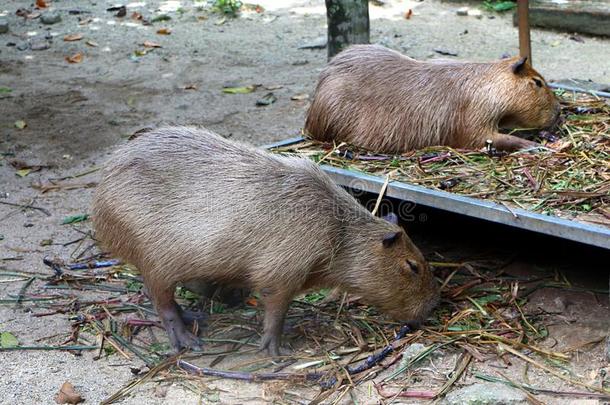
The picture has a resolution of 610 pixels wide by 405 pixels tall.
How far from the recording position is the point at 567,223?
3789mm

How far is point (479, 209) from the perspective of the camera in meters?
4.09

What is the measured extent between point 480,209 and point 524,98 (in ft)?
3.88

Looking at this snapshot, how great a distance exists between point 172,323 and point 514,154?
6.76 ft

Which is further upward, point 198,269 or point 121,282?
point 198,269

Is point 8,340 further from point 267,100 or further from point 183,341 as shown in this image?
point 267,100

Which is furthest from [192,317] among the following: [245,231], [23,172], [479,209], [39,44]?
[39,44]

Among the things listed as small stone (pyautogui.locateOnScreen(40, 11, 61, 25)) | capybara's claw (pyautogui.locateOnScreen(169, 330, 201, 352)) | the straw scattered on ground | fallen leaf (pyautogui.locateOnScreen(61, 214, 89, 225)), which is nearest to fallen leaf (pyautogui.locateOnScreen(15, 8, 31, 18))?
small stone (pyautogui.locateOnScreen(40, 11, 61, 25))

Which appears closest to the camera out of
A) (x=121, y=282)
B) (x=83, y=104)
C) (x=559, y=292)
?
(x=559, y=292)

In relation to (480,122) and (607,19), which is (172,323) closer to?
(480,122)

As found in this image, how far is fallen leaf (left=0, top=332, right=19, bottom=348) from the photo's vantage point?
4052 millimetres

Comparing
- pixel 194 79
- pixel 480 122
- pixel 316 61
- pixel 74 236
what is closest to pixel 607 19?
pixel 316 61

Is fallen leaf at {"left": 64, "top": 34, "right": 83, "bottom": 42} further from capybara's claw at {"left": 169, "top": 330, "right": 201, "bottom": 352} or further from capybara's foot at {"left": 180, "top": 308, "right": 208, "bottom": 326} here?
capybara's claw at {"left": 169, "top": 330, "right": 201, "bottom": 352}

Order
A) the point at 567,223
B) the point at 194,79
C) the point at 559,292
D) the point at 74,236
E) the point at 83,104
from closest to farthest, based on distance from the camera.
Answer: the point at 567,223
the point at 559,292
the point at 74,236
the point at 83,104
the point at 194,79

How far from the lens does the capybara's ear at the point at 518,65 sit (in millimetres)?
4926
